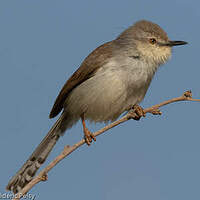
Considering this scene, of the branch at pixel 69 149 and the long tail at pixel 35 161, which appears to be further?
the long tail at pixel 35 161

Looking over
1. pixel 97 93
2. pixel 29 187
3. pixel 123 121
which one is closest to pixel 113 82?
pixel 97 93

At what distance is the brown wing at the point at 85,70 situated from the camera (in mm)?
5527

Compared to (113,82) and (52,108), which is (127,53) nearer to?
(113,82)

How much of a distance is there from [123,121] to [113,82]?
1509mm

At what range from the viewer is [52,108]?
5.98 meters

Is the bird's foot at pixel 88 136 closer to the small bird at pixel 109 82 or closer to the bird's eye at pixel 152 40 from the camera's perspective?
the small bird at pixel 109 82

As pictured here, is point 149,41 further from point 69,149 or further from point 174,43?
point 69,149

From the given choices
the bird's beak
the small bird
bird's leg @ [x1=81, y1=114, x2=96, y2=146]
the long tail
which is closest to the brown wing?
the small bird

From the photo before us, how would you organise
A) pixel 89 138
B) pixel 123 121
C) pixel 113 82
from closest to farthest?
pixel 123 121 < pixel 113 82 < pixel 89 138

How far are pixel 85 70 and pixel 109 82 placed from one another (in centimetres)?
63

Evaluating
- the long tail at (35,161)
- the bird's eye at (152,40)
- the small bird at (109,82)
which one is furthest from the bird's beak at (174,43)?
the long tail at (35,161)

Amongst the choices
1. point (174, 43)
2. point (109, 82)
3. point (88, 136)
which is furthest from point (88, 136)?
point (174, 43)

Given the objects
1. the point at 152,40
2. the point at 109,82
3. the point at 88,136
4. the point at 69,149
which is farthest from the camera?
the point at 152,40

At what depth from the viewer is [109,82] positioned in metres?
5.18
